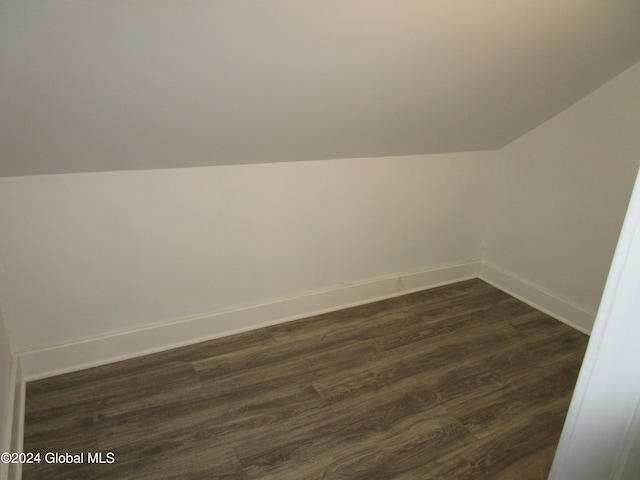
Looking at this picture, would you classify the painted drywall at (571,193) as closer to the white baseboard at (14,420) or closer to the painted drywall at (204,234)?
the painted drywall at (204,234)

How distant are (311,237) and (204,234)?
66cm

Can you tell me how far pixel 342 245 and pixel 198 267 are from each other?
925 mm

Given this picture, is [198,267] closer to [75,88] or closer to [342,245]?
[342,245]

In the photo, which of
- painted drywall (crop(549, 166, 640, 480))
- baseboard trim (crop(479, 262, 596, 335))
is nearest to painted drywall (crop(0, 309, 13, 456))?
painted drywall (crop(549, 166, 640, 480))

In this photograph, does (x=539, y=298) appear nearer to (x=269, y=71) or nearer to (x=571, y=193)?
(x=571, y=193)

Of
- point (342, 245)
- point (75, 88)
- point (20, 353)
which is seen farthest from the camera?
point (342, 245)

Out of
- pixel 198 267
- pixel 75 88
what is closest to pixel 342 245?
pixel 198 267

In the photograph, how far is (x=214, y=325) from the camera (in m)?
2.47

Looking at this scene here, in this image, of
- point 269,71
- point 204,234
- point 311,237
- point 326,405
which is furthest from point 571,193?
point 204,234

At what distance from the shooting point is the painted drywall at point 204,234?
1973 mm

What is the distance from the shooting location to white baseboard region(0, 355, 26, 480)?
1.52 meters

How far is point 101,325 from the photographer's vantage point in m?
2.19

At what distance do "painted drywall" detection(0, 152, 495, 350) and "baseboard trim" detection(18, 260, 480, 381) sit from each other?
48 mm

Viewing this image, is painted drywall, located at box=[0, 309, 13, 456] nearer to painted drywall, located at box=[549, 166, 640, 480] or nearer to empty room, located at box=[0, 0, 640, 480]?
empty room, located at box=[0, 0, 640, 480]
